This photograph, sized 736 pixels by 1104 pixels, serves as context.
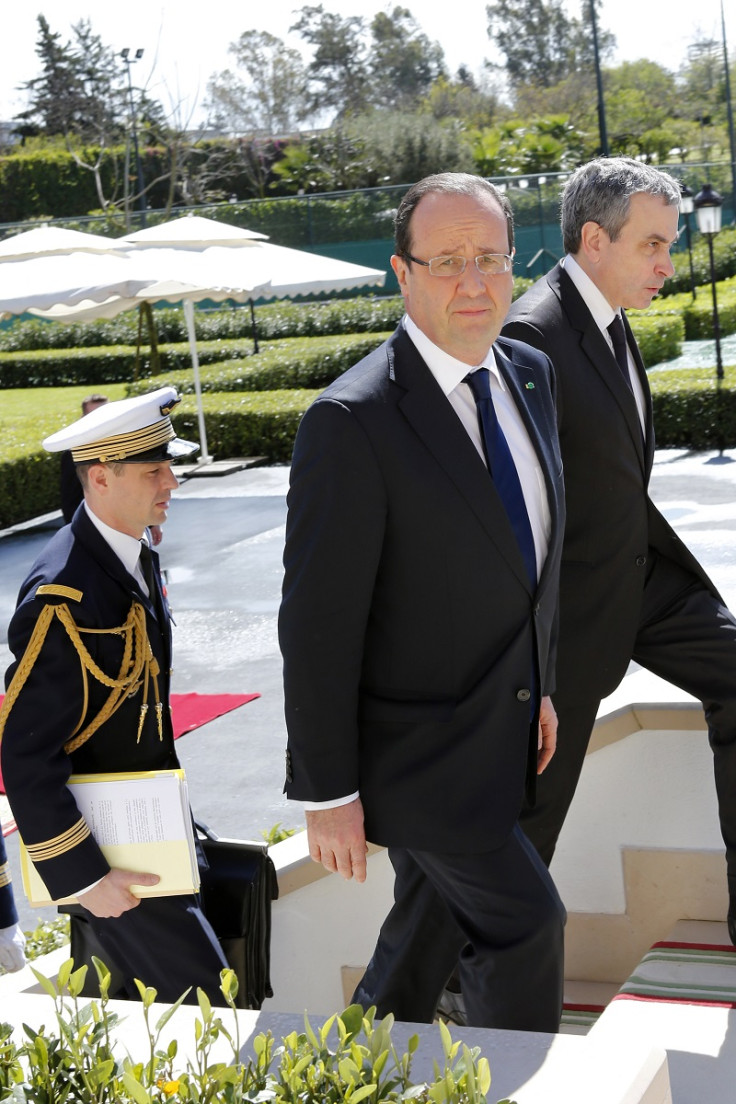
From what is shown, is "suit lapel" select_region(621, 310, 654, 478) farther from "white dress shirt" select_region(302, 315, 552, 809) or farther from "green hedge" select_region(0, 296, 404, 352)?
"green hedge" select_region(0, 296, 404, 352)

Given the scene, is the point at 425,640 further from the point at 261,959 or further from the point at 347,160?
the point at 347,160

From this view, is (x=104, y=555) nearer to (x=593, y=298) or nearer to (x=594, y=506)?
(x=594, y=506)

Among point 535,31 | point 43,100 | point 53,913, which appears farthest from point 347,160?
point 53,913

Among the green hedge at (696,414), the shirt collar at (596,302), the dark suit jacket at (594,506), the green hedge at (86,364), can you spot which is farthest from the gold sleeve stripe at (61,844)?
the green hedge at (86,364)

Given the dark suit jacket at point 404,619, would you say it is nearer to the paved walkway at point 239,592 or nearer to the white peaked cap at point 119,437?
the white peaked cap at point 119,437

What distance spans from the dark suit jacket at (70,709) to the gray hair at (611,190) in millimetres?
1411

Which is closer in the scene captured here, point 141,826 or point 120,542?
point 141,826

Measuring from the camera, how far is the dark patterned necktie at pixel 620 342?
337 centimetres

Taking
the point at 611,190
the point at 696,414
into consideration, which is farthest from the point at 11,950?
the point at 696,414

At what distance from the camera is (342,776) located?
8.01ft

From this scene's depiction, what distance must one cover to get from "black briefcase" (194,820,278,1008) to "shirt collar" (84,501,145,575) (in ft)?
2.29

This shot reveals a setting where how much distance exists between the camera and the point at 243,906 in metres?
3.05

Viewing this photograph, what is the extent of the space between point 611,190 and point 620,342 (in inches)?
14.7

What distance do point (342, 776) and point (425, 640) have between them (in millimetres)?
294
